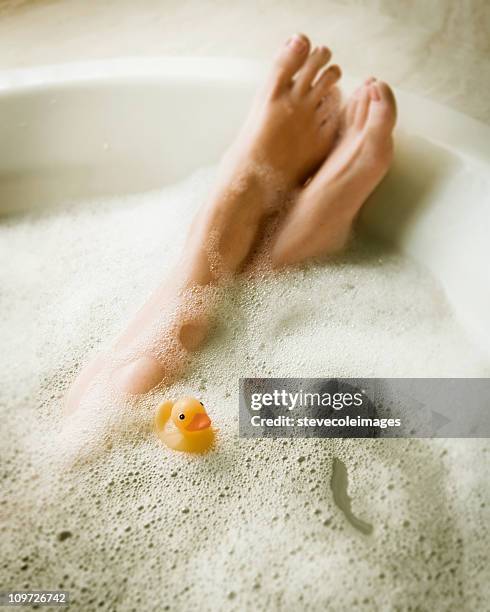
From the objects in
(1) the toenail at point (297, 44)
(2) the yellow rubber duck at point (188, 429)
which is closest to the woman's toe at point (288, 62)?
(1) the toenail at point (297, 44)

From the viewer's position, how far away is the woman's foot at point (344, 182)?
986mm

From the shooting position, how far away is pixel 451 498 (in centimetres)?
80

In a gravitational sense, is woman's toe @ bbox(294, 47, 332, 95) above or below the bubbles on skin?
above

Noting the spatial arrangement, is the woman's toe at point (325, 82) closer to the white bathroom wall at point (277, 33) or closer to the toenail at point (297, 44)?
the toenail at point (297, 44)

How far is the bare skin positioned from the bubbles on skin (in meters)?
0.02

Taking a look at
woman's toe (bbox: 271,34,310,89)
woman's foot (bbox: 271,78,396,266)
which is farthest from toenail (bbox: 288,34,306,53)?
woman's foot (bbox: 271,78,396,266)

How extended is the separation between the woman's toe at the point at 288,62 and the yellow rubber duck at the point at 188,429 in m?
0.57

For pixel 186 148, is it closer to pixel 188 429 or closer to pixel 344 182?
pixel 344 182

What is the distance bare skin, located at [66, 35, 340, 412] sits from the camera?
0.91 m

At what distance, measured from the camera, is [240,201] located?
40.5 inches

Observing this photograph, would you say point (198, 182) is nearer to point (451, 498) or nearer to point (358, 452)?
point (358, 452)

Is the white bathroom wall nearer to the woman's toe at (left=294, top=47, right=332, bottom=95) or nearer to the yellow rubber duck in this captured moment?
the woman's toe at (left=294, top=47, right=332, bottom=95)

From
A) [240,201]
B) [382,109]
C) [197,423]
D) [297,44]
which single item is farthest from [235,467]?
[297,44]

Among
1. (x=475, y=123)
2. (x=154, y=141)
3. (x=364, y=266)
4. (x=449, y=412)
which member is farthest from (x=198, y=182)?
(x=449, y=412)
